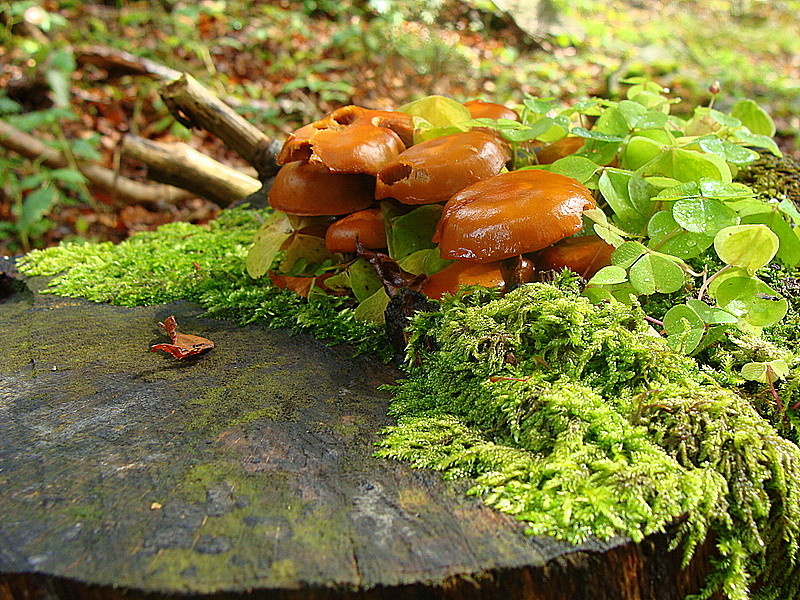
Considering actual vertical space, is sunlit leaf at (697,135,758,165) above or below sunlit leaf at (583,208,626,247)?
above

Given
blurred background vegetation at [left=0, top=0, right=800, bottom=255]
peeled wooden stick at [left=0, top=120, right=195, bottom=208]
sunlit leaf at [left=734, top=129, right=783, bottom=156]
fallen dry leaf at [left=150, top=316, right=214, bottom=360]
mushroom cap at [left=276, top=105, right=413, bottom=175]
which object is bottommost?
peeled wooden stick at [left=0, top=120, right=195, bottom=208]

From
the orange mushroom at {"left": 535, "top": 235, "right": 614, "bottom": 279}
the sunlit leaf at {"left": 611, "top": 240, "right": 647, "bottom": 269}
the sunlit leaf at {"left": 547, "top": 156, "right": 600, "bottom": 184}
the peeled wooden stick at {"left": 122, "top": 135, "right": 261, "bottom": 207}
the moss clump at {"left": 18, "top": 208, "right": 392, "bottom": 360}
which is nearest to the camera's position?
the sunlit leaf at {"left": 611, "top": 240, "right": 647, "bottom": 269}

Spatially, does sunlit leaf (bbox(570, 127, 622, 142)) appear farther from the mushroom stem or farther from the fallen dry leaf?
the fallen dry leaf

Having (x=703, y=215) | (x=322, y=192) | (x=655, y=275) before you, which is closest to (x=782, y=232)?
(x=703, y=215)

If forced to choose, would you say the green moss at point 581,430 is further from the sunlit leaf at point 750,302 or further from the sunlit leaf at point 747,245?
the sunlit leaf at point 747,245

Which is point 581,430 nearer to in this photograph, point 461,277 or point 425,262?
point 461,277

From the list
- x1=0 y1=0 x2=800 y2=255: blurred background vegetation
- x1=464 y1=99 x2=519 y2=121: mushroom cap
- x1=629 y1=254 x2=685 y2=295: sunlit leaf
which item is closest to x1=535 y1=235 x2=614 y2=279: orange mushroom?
x1=629 y1=254 x2=685 y2=295: sunlit leaf
